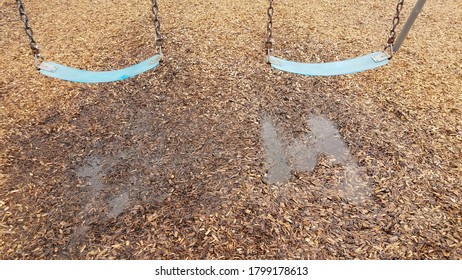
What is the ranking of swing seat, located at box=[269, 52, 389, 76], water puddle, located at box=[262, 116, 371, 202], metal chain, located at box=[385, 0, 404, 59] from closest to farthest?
1. metal chain, located at box=[385, 0, 404, 59]
2. water puddle, located at box=[262, 116, 371, 202]
3. swing seat, located at box=[269, 52, 389, 76]

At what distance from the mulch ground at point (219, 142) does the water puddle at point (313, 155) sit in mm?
60

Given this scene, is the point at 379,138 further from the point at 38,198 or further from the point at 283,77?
the point at 38,198

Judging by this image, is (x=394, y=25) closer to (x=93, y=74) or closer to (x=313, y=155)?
(x=313, y=155)

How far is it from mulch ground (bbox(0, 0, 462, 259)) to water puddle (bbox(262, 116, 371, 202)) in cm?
6

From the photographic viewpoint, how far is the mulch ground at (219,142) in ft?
8.83

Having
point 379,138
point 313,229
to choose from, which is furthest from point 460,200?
point 313,229

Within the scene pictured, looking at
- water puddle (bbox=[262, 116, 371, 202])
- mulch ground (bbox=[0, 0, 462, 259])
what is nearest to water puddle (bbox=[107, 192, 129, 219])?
mulch ground (bbox=[0, 0, 462, 259])

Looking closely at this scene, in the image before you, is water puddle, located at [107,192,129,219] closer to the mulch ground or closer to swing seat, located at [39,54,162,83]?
the mulch ground

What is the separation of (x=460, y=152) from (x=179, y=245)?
2662 millimetres

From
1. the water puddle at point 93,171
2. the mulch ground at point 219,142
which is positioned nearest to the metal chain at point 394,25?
the mulch ground at point 219,142

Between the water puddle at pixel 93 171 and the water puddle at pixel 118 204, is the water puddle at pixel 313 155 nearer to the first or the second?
the water puddle at pixel 118 204

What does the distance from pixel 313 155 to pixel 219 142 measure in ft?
2.95

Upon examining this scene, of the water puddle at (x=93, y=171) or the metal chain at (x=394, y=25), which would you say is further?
the water puddle at (x=93, y=171)

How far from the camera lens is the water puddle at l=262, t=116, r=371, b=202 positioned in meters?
3.05
